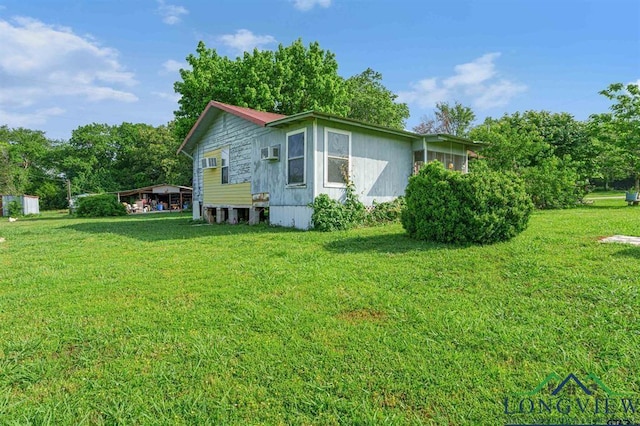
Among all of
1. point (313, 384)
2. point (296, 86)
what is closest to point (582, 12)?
point (313, 384)

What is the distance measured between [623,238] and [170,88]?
962 inches

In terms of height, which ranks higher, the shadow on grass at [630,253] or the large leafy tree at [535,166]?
the large leafy tree at [535,166]

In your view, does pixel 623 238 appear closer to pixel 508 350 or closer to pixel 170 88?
pixel 508 350

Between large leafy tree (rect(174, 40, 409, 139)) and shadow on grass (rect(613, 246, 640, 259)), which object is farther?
large leafy tree (rect(174, 40, 409, 139))

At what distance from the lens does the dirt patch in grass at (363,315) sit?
2960 mm

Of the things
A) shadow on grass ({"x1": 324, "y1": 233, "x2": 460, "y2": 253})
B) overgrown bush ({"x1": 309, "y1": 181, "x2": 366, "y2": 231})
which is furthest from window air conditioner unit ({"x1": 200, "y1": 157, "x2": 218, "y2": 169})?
shadow on grass ({"x1": 324, "y1": 233, "x2": 460, "y2": 253})

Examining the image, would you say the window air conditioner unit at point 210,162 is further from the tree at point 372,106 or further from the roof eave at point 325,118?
the tree at point 372,106

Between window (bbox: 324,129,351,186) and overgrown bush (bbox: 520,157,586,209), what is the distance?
857 centimetres

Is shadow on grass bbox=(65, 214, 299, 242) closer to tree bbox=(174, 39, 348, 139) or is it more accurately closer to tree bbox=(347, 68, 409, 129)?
tree bbox=(174, 39, 348, 139)

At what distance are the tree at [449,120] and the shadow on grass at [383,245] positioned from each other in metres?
28.8

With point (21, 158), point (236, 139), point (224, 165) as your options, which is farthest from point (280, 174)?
point (21, 158)

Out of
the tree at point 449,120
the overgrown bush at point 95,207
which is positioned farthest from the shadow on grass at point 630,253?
the tree at point 449,120

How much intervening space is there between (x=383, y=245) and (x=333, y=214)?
2.93 meters

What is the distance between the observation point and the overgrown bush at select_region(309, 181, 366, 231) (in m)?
8.53
